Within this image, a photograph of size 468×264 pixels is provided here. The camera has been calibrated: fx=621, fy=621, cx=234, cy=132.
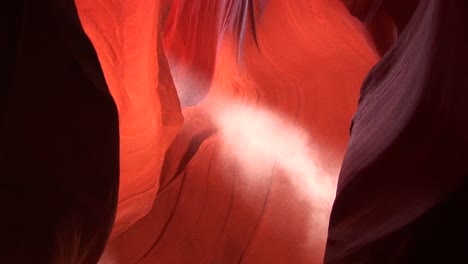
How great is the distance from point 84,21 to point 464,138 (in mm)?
1502

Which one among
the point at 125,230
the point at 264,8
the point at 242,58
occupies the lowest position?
the point at 125,230

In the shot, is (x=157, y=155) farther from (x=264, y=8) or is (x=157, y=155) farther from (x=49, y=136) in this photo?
(x=49, y=136)

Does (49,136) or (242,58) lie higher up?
(49,136)

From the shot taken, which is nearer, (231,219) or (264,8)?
(231,219)

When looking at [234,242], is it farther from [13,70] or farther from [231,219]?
[13,70]

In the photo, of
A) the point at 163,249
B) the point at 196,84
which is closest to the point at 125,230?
the point at 163,249

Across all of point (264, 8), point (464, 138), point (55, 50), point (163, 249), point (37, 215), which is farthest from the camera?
point (264, 8)

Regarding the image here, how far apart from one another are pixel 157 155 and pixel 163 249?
374 millimetres

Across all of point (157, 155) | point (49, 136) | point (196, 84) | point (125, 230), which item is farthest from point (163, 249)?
point (49, 136)

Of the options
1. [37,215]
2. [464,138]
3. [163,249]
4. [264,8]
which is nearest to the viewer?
[37,215]

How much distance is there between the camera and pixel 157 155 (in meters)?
2.45

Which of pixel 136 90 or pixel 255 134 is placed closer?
pixel 136 90

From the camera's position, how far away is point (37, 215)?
134 cm

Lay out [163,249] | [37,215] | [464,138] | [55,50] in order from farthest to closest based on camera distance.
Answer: [163,249] → [55,50] → [464,138] → [37,215]
